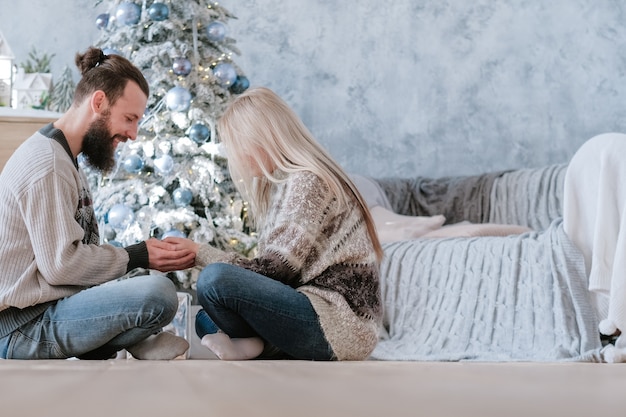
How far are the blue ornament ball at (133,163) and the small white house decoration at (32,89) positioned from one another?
82 centimetres

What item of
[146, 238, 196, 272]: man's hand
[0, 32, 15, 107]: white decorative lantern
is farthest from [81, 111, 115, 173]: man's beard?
[0, 32, 15, 107]: white decorative lantern

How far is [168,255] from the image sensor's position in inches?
80.3

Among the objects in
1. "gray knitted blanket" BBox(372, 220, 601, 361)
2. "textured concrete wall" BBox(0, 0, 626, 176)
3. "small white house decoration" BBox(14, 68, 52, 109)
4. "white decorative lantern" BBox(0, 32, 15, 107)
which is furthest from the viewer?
"textured concrete wall" BBox(0, 0, 626, 176)

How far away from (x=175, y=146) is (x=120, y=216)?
0.37 m

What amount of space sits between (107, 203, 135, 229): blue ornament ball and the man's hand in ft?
4.24

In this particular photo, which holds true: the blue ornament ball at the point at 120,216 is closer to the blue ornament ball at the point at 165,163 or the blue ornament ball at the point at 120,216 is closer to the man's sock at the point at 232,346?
the blue ornament ball at the point at 165,163

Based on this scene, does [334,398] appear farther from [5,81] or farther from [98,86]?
[5,81]

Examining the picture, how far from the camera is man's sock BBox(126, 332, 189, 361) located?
1.86 metres

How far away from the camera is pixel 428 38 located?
15.7ft

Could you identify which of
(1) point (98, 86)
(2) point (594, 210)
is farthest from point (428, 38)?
(1) point (98, 86)

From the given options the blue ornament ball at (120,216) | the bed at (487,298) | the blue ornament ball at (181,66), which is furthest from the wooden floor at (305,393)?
the blue ornament ball at (181,66)

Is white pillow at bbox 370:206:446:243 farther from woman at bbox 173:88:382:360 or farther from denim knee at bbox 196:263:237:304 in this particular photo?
denim knee at bbox 196:263:237:304

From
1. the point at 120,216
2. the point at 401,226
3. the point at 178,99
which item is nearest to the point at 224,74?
the point at 178,99

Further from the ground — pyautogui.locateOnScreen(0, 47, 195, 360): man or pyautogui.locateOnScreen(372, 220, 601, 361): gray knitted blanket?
pyautogui.locateOnScreen(0, 47, 195, 360): man
